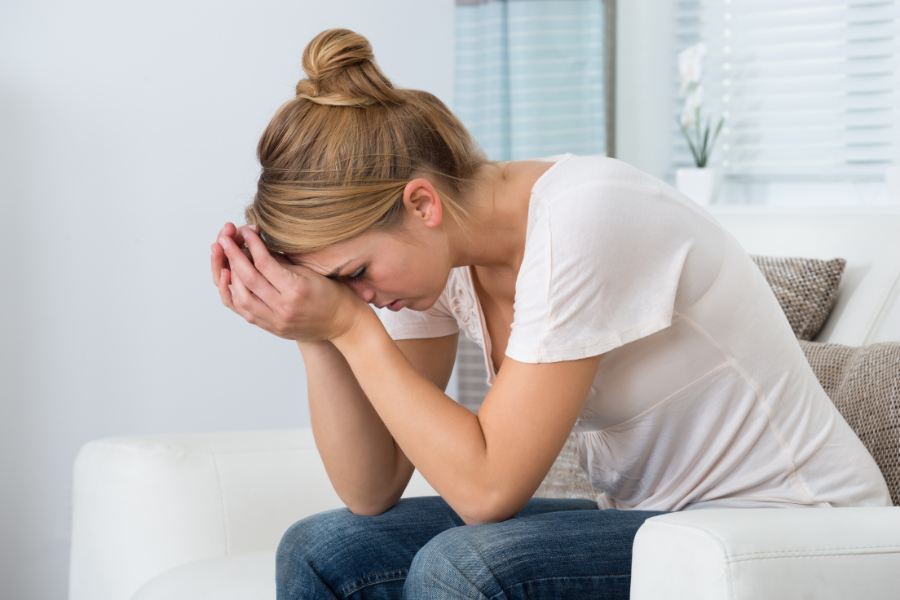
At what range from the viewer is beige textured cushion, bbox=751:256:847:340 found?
4.03ft

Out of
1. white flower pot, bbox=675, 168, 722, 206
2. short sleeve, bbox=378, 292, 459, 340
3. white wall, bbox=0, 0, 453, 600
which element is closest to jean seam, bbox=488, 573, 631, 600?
short sleeve, bbox=378, 292, 459, 340

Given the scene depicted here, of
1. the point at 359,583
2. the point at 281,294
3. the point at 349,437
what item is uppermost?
the point at 281,294

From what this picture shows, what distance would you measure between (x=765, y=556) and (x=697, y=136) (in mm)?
2054

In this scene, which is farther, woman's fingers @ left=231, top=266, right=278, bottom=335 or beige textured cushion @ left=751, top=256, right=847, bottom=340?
beige textured cushion @ left=751, top=256, right=847, bottom=340

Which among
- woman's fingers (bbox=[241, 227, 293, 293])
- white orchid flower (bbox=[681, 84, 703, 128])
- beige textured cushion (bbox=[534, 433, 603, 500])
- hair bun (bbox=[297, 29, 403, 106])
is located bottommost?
beige textured cushion (bbox=[534, 433, 603, 500])

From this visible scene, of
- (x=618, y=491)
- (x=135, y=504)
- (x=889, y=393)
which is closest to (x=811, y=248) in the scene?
(x=889, y=393)

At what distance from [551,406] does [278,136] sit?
15.7 inches

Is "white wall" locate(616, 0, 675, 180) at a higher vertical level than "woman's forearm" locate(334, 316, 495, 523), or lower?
higher

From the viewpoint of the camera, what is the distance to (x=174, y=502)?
1102 mm

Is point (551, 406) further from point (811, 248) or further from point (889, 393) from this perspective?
point (811, 248)

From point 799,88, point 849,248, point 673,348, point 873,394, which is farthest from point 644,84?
point 673,348

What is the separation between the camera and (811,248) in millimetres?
1328

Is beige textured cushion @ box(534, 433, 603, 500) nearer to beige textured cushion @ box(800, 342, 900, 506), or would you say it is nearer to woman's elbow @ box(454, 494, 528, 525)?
beige textured cushion @ box(800, 342, 900, 506)

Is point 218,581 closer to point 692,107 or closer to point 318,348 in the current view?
point 318,348
